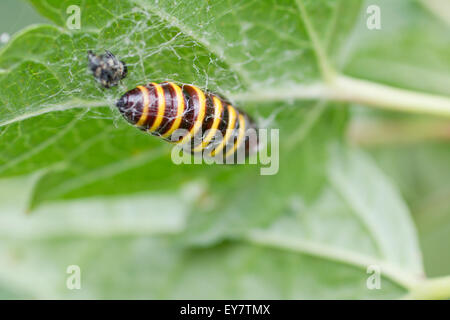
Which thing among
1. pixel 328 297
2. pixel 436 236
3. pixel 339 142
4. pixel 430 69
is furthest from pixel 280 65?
pixel 436 236

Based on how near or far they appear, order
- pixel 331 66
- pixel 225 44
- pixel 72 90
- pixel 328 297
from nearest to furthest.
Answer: pixel 72 90 < pixel 225 44 < pixel 331 66 < pixel 328 297

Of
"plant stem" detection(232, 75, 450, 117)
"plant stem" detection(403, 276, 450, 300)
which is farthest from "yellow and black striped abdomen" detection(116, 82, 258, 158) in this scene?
"plant stem" detection(403, 276, 450, 300)

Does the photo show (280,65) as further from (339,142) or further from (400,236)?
(400,236)

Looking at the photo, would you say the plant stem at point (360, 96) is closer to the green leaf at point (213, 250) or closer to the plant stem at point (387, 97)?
the plant stem at point (387, 97)

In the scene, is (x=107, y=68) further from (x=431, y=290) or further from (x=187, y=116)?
(x=431, y=290)

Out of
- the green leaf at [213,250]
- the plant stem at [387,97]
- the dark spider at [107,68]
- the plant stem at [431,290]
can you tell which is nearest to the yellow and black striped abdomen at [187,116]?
the dark spider at [107,68]
